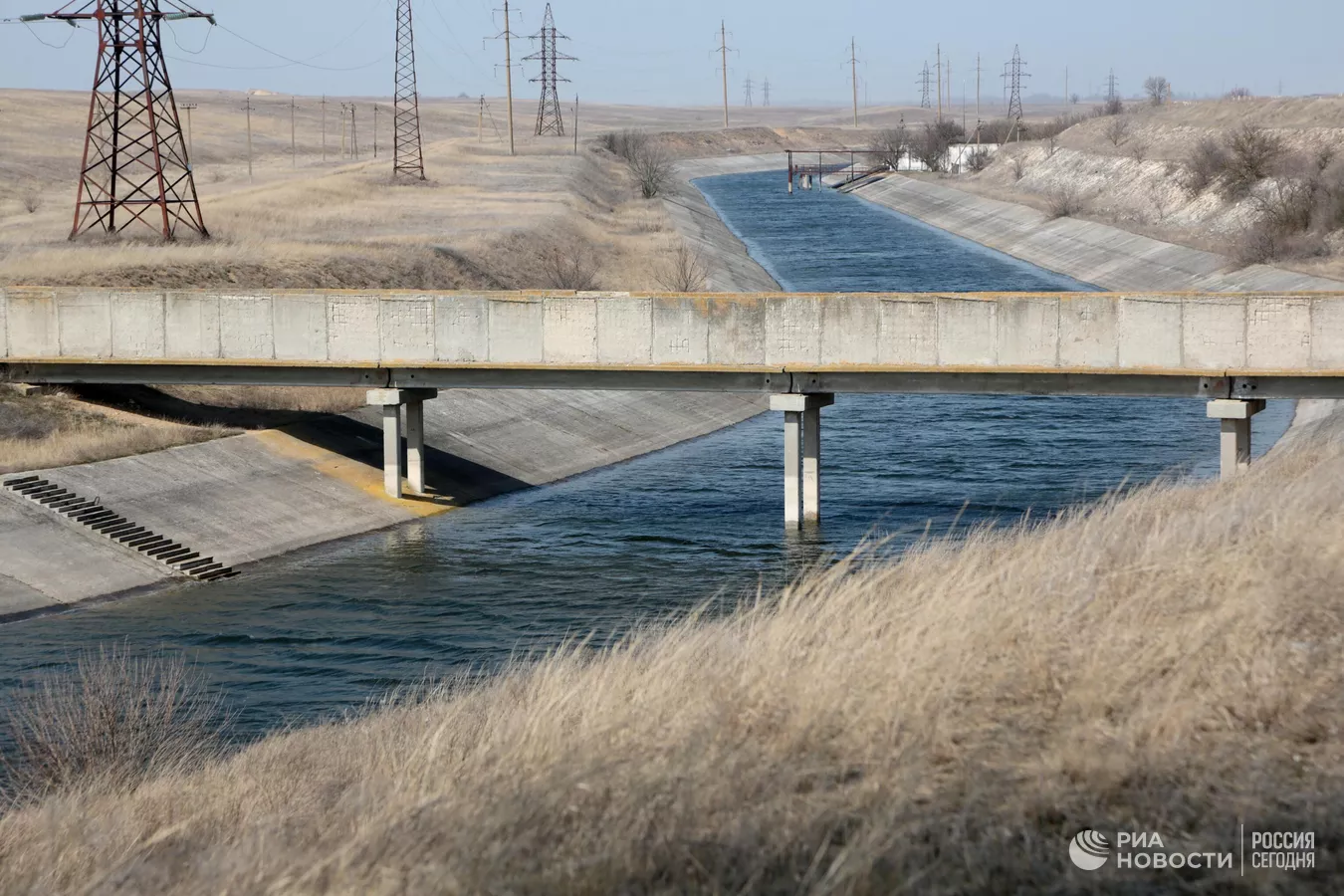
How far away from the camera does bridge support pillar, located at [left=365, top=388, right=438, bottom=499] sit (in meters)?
39.0

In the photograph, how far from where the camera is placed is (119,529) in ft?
109

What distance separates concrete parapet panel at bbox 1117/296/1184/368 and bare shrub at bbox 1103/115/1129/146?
376 feet

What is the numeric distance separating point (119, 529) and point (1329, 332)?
2624 centimetres

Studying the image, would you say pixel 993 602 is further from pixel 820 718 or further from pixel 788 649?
pixel 820 718

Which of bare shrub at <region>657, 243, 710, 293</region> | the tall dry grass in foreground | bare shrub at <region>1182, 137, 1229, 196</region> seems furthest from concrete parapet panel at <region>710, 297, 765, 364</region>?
bare shrub at <region>1182, 137, 1229, 196</region>

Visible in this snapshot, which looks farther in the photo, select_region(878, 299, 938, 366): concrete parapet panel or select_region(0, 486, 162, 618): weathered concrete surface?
select_region(878, 299, 938, 366): concrete parapet panel

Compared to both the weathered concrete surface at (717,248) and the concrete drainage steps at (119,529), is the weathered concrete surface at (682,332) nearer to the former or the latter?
the concrete drainage steps at (119,529)

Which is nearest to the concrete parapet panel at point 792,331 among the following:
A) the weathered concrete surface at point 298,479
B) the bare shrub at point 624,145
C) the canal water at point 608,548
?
the canal water at point 608,548

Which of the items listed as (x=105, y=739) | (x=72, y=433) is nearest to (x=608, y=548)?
(x=72, y=433)

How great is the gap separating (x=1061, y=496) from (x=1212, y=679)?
26706mm

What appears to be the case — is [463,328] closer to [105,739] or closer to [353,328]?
[353,328]

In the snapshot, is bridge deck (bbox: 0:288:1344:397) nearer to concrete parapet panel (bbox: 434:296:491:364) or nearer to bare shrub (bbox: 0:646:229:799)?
concrete parapet panel (bbox: 434:296:491:364)

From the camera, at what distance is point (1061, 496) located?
37.2m

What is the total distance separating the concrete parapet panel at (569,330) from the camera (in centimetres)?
3706
